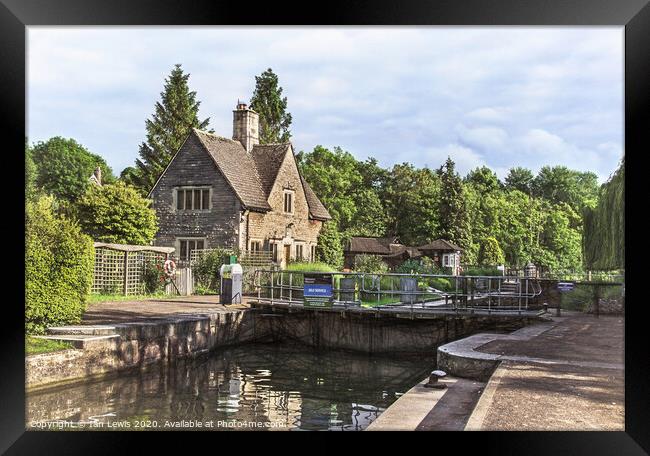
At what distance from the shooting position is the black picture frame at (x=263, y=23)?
5.99m

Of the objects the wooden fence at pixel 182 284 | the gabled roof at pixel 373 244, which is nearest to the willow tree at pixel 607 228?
the gabled roof at pixel 373 244

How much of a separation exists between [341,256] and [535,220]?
309 centimetres

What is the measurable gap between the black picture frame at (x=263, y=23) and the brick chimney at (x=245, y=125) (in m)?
3.39

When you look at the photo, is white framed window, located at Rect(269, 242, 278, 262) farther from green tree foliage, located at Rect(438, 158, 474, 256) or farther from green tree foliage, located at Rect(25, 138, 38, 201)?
green tree foliage, located at Rect(25, 138, 38, 201)

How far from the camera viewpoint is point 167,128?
996 centimetres

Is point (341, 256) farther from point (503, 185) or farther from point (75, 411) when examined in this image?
point (75, 411)

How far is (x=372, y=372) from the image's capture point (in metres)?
11.1

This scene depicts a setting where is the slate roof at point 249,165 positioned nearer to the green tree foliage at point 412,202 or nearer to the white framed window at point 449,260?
the green tree foliage at point 412,202

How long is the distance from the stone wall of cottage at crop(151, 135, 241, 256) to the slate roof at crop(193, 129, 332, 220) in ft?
0.58

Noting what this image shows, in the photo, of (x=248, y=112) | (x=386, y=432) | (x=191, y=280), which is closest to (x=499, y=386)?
(x=386, y=432)

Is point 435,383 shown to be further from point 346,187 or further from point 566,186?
point 566,186

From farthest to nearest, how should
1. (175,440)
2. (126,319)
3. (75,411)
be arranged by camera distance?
(126,319) → (75,411) → (175,440)

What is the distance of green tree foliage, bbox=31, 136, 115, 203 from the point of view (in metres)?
8.45

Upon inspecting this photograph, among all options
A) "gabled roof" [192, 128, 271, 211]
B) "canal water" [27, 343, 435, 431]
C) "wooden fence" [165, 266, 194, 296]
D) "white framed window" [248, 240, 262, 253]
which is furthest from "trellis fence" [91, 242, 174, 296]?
"canal water" [27, 343, 435, 431]
